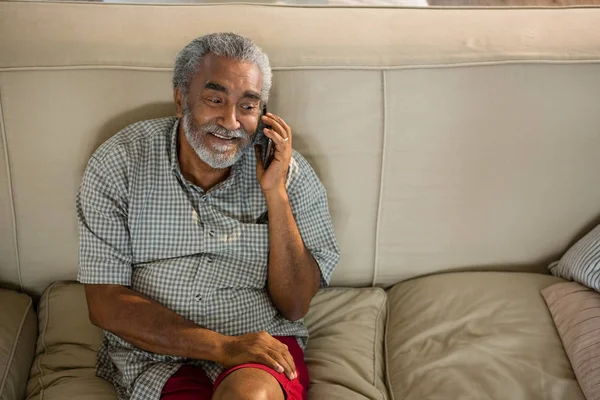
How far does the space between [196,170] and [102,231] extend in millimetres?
259

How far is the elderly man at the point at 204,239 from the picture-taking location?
1506 mm

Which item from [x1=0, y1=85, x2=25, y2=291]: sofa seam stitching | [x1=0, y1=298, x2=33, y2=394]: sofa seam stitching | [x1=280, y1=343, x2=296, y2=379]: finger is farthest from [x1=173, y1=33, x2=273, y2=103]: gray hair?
[x1=0, y1=298, x2=33, y2=394]: sofa seam stitching

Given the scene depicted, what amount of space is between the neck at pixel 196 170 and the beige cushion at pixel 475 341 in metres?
0.60

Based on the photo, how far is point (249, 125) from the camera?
1.56 metres

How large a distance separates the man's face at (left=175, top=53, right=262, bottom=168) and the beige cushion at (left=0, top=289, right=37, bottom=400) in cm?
61

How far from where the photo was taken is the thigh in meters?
1.48

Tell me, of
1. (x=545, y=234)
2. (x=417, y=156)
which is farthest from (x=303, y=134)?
(x=545, y=234)

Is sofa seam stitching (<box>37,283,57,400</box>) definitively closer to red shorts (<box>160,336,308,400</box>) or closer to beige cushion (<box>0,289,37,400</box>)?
beige cushion (<box>0,289,37,400</box>)

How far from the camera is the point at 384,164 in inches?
71.5

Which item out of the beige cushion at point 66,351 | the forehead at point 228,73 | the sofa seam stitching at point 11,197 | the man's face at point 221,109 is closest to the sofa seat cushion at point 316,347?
the beige cushion at point 66,351

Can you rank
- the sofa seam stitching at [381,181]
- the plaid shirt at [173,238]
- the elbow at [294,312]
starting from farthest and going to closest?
the sofa seam stitching at [381,181] → the elbow at [294,312] → the plaid shirt at [173,238]

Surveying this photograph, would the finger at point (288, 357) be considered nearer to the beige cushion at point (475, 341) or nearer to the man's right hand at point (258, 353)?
the man's right hand at point (258, 353)

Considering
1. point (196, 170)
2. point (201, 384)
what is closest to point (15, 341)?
point (201, 384)

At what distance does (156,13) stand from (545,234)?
1.21 metres
